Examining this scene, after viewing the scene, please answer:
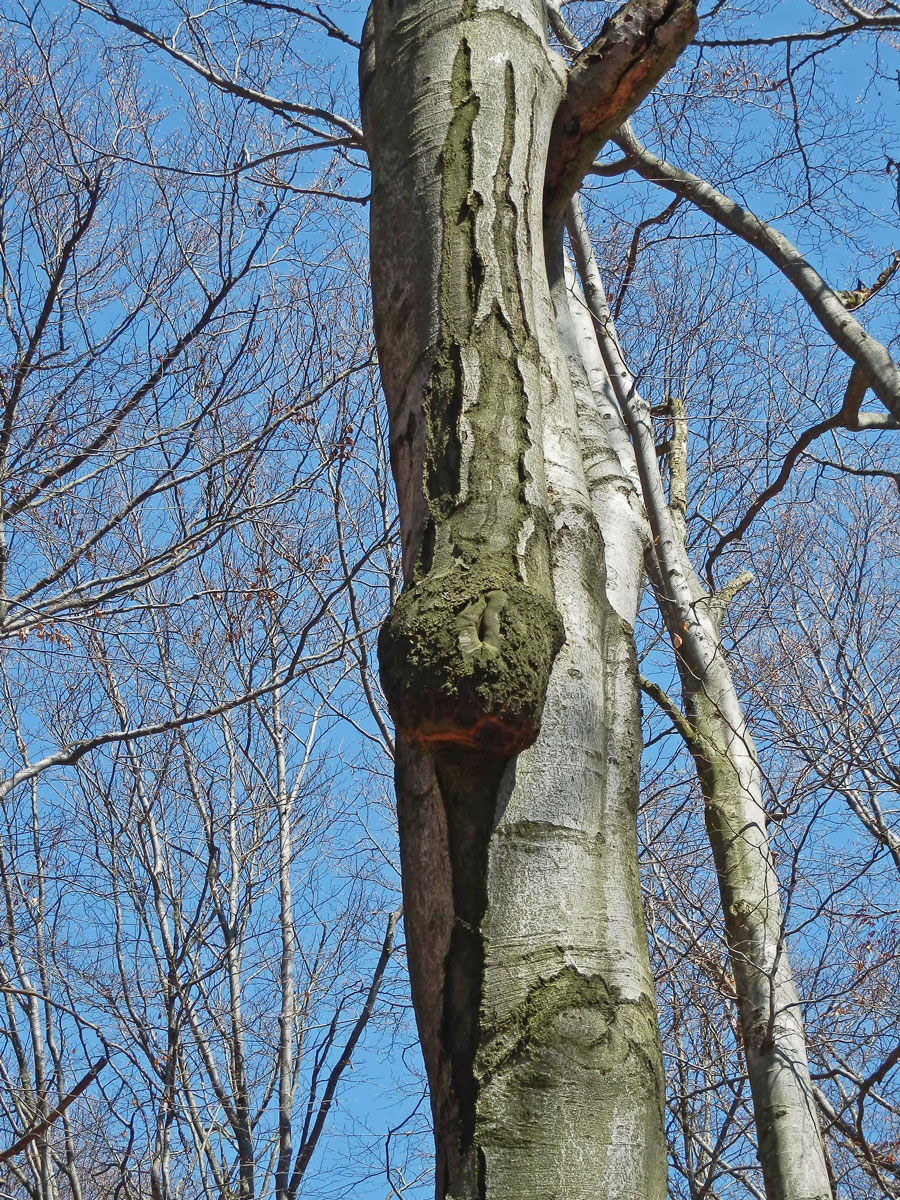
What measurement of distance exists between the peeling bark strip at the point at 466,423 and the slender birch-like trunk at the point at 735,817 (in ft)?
4.71

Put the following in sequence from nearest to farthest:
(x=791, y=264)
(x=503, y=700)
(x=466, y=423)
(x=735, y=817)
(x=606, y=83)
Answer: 1. (x=503, y=700)
2. (x=466, y=423)
3. (x=606, y=83)
4. (x=735, y=817)
5. (x=791, y=264)

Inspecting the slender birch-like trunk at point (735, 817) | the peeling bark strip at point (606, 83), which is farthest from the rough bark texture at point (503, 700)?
the slender birch-like trunk at point (735, 817)

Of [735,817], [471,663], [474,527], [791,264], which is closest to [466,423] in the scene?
[474,527]

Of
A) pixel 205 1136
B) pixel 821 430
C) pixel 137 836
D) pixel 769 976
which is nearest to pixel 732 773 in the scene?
pixel 769 976

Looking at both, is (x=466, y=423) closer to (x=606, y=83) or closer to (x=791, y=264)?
(x=606, y=83)

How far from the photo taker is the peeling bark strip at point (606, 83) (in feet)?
5.38

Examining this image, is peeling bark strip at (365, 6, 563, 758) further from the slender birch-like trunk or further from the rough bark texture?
the slender birch-like trunk

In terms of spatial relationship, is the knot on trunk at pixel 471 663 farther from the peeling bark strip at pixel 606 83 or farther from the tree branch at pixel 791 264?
the tree branch at pixel 791 264

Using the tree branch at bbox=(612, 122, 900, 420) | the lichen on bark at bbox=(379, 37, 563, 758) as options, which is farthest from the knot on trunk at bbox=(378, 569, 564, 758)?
the tree branch at bbox=(612, 122, 900, 420)

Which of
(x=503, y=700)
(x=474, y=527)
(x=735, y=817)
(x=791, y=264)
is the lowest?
(x=503, y=700)

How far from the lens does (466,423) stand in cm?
120

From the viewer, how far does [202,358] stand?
450 cm

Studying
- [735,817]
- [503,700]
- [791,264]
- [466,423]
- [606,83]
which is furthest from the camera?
[791,264]

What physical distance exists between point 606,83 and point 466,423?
2.56 ft
